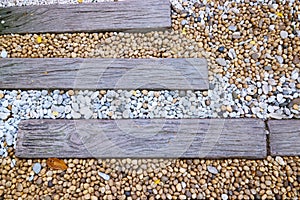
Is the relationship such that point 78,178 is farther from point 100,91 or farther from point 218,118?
point 218,118

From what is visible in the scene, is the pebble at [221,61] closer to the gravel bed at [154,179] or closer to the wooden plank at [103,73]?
the wooden plank at [103,73]

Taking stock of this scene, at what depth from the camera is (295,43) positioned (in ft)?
6.59

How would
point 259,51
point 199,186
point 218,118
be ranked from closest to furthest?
point 199,186, point 218,118, point 259,51

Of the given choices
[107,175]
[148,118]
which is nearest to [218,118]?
[148,118]

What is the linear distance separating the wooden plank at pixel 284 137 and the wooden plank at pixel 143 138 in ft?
0.17


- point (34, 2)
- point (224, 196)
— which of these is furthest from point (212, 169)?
point (34, 2)

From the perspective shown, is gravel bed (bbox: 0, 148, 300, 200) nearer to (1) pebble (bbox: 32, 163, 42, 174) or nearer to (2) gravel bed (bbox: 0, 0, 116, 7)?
(1) pebble (bbox: 32, 163, 42, 174)

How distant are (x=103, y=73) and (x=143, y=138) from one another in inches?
16.6

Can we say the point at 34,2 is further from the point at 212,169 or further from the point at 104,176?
the point at 212,169

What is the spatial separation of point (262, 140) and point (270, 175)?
0.17m

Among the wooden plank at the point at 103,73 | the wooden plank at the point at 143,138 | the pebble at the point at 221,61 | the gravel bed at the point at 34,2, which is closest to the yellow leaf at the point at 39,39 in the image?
the wooden plank at the point at 103,73

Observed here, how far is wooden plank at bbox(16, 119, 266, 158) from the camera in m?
1.73

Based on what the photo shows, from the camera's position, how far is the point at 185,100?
186 centimetres

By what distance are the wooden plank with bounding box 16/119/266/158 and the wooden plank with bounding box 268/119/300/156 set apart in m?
0.05
